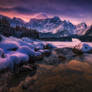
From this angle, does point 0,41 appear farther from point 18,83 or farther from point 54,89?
point 54,89

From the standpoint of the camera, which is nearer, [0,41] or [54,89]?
[54,89]

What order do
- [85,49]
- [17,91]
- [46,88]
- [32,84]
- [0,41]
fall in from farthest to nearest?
[85,49] < [0,41] < [32,84] < [46,88] < [17,91]

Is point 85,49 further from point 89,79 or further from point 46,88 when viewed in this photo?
point 46,88

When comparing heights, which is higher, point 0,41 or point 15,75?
point 0,41

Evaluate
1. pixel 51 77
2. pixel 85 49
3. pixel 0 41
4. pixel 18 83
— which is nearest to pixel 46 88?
pixel 51 77

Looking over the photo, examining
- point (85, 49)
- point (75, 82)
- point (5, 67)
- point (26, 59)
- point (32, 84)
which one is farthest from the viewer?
point (85, 49)

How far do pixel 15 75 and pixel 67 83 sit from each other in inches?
140

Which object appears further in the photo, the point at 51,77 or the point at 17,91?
the point at 51,77

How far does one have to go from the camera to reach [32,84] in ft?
16.3

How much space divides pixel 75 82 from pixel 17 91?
3499 mm

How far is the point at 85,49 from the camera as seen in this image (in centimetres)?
1616

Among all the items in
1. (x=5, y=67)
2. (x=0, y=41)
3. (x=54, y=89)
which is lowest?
(x=54, y=89)

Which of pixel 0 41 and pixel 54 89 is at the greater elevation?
pixel 0 41

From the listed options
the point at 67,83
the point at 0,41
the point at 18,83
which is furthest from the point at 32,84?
the point at 0,41
